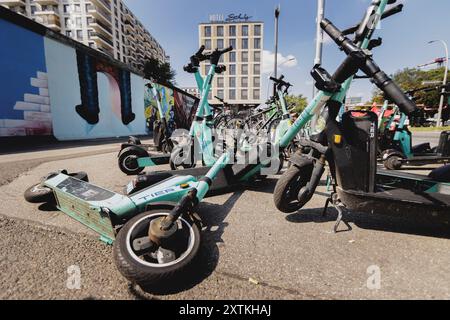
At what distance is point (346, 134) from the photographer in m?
2.02

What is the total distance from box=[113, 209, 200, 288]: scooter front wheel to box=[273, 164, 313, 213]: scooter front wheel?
99cm

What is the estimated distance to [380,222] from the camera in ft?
7.40

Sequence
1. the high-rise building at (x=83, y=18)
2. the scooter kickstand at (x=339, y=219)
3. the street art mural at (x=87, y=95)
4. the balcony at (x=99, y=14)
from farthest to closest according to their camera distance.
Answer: the balcony at (x=99, y=14) → the high-rise building at (x=83, y=18) → the street art mural at (x=87, y=95) → the scooter kickstand at (x=339, y=219)

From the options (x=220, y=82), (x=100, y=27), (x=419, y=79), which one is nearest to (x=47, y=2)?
(x=100, y=27)

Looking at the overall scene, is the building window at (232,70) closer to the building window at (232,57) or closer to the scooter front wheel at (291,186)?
the building window at (232,57)

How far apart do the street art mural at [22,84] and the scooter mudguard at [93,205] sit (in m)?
8.08

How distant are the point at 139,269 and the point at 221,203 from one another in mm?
1621

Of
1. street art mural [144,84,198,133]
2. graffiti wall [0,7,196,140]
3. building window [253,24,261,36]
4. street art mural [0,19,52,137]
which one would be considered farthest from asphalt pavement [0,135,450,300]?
building window [253,24,261,36]

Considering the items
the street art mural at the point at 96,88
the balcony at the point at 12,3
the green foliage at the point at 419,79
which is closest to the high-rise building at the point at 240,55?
the green foliage at the point at 419,79

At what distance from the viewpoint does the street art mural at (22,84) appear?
7387 mm

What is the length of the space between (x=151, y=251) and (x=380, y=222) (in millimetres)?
2263
